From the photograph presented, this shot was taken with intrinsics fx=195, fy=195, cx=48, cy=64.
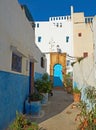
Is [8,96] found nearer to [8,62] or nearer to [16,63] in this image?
[8,62]

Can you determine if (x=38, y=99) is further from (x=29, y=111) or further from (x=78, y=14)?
(x=78, y=14)

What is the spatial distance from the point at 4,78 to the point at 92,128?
9.08ft

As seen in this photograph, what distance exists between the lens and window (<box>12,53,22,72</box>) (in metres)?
6.87

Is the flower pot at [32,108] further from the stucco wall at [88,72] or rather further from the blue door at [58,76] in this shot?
Answer: the blue door at [58,76]

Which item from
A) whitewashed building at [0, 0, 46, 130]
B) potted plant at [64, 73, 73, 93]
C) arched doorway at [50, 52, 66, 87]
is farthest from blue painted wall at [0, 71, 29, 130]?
arched doorway at [50, 52, 66, 87]

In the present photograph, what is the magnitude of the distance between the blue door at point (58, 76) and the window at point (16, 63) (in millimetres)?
15324

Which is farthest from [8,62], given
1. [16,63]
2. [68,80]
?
[68,80]

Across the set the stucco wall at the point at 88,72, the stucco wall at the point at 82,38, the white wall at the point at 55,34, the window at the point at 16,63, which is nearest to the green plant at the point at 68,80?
the white wall at the point at 55,34

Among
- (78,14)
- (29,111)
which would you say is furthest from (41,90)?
(78,14)

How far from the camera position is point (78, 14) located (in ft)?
86.3

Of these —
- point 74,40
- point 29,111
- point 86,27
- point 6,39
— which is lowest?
point 29,111

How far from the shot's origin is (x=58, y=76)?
23.3 meters

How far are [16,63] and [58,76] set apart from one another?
16.2 m

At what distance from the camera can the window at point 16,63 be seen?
687cm
